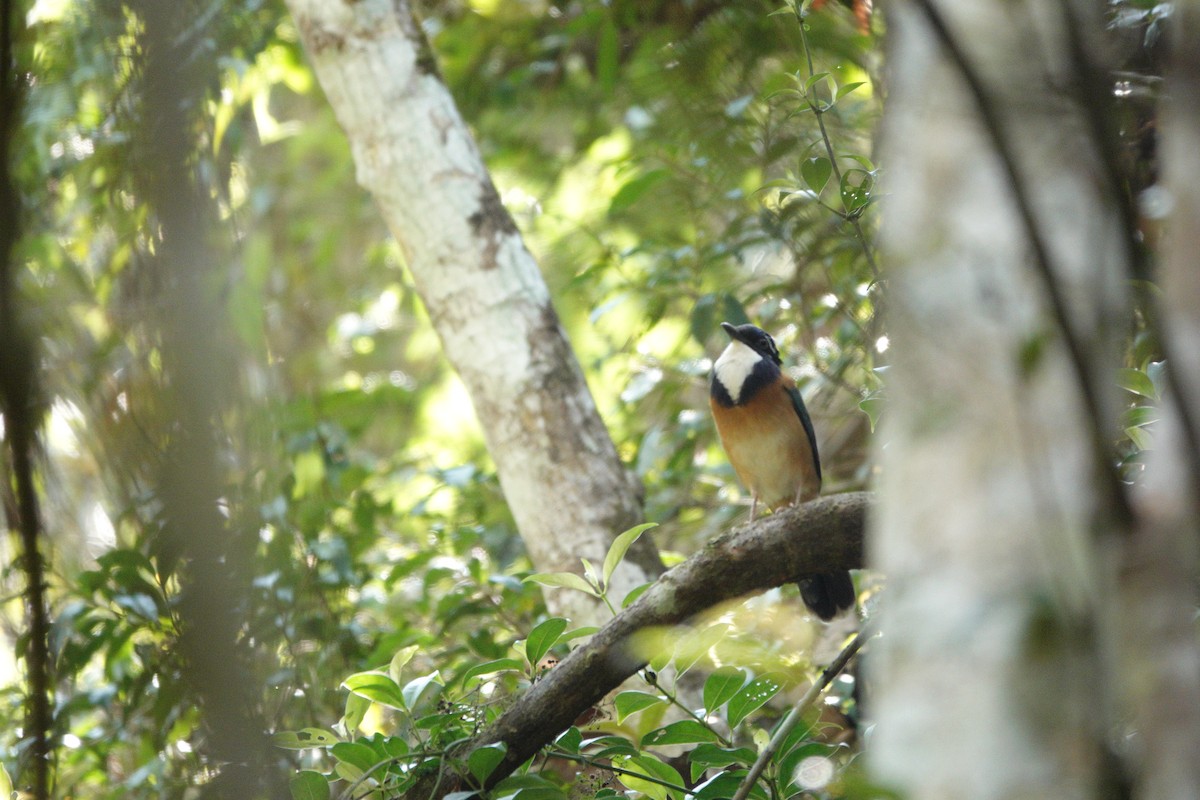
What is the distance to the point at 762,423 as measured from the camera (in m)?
4.27

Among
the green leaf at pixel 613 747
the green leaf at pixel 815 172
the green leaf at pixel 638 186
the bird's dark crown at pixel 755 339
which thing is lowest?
the green leaf at pixel 613 747

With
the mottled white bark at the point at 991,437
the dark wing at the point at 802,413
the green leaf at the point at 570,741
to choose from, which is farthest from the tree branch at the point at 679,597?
the dark wing at the point at 802,413

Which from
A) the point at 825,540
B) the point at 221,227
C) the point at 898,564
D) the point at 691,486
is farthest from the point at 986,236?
the point at 691,486

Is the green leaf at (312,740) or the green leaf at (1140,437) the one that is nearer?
the green leaf at (312,740)

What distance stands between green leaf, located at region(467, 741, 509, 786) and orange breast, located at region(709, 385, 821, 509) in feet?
8.64

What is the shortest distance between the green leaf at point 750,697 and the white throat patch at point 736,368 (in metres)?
2.43

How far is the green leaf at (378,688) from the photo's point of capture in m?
1.99

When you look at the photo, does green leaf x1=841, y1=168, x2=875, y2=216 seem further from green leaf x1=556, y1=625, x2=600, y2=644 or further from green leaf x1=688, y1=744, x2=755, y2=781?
green leaf x1=688, y1=744, x2=755, y2=781

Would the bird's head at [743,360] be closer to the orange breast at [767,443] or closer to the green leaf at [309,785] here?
the orange breast at [767,443]

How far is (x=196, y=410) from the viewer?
39.4 inches

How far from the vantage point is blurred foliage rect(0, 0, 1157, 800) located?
1289 millimetres

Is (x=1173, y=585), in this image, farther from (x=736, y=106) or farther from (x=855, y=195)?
(x=736, y=106)

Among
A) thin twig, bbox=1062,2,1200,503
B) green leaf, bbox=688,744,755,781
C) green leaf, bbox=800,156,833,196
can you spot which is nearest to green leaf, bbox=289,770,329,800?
green leaf, bbox=688,744,755,781

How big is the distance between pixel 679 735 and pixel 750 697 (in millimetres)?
185
